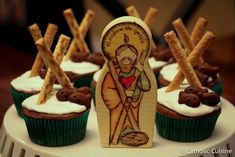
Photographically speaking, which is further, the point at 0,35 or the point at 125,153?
the point at 0,35

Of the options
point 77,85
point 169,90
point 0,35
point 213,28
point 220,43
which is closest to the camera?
point 169,90

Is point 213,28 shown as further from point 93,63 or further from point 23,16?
point 93,63

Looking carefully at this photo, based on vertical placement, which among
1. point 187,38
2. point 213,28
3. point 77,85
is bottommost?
point 213,28

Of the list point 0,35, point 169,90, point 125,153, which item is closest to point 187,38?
point 169,90

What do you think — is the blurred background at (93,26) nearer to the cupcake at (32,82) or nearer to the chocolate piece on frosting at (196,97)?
the cupcake at (32,82)

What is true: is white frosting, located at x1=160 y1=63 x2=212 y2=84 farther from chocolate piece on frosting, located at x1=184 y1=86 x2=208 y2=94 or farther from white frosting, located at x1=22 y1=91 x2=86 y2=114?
white frosting, located at x1=22 y1=91 x2=86 y2=114

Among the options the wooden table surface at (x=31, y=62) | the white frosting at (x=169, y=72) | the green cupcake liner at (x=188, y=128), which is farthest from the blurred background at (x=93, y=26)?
the green cupcake liner at (x=188, y=128)

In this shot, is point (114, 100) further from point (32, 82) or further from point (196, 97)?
point (32, 82)
